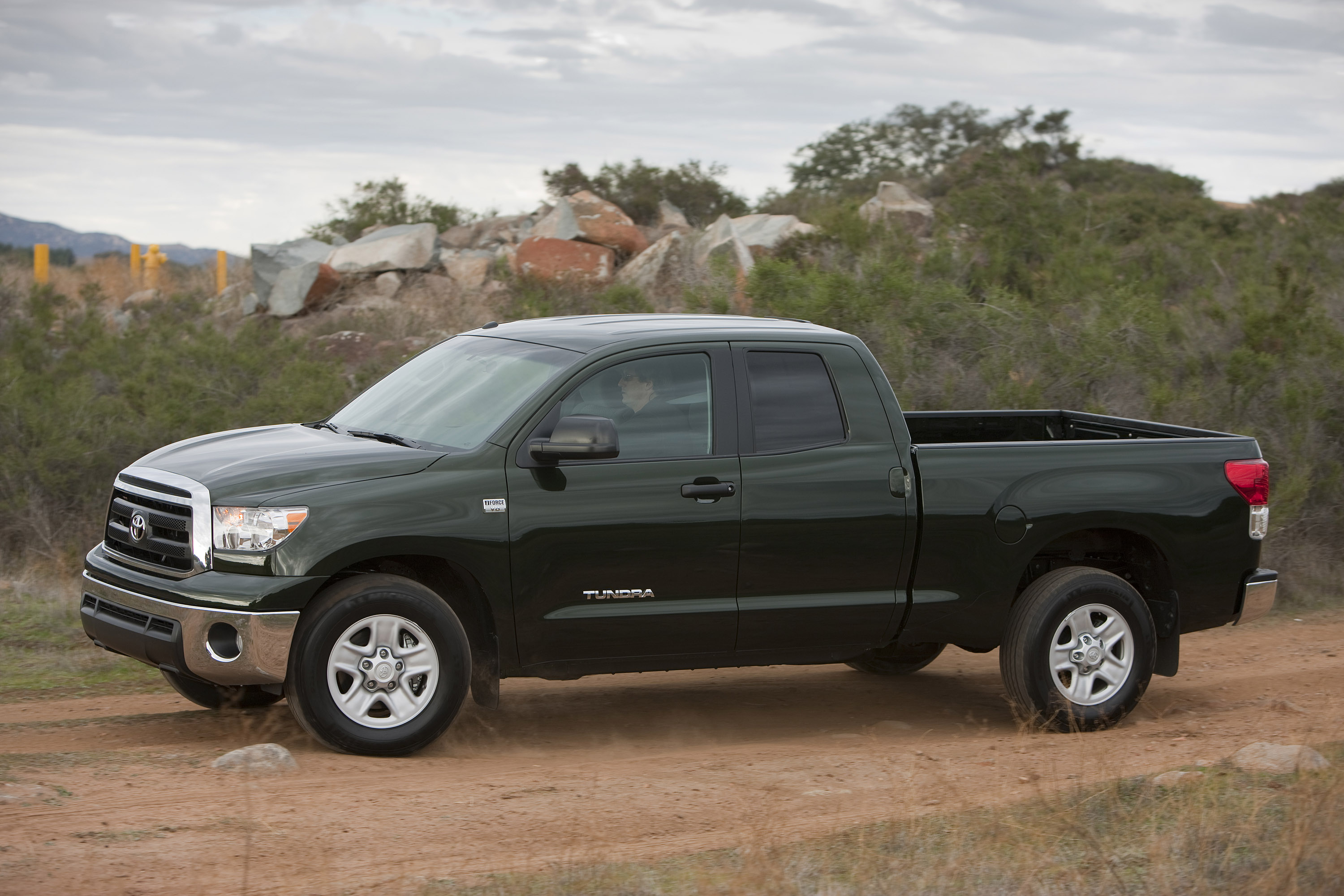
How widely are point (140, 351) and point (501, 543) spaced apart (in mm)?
10283

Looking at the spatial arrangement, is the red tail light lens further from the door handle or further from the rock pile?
the rock pile

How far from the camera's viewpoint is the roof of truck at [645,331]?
643cm

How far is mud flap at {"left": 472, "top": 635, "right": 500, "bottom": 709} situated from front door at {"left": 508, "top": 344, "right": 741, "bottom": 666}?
0.12 metres

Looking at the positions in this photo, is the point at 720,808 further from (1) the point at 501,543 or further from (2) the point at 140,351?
(2) the point at 140,351

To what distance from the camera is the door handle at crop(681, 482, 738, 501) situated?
20.4 feet

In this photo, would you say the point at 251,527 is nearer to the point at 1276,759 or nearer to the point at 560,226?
the point at 1276,759

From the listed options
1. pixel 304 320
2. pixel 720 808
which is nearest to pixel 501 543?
pixel 720 808

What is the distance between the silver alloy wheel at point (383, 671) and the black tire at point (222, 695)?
30.3 inches

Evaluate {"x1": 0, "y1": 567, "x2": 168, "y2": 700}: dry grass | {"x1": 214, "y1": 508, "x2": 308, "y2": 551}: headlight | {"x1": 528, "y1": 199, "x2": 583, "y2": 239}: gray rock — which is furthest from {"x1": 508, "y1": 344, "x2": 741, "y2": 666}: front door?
{"x1": 528, "y1": 199, "x2": 583, "y2": 239}: gray rock

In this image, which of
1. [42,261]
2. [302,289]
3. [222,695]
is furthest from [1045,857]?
[42,261]

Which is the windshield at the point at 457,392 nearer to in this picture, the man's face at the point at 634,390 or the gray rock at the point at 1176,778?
the man's face at the point at 634,390

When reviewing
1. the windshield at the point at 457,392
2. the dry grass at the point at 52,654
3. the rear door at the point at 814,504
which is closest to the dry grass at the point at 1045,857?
the rear door at the point at 814,504

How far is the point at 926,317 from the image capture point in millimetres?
13398

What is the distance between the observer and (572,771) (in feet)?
19.7
